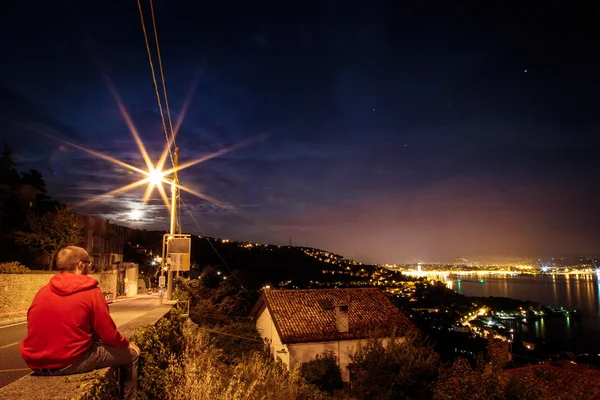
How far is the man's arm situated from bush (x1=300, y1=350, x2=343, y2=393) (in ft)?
57.3

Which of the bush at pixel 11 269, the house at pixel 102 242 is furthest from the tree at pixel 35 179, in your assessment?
the bush at pixel 11 269

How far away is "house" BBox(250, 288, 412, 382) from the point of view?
21750 millimetres

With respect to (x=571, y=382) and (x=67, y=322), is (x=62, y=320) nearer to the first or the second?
(x=67, y=322)

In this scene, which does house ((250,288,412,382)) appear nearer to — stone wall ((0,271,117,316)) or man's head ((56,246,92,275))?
stone wall ((0,271,117,316))

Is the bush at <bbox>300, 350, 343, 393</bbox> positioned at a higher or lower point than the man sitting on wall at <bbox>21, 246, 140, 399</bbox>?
lower

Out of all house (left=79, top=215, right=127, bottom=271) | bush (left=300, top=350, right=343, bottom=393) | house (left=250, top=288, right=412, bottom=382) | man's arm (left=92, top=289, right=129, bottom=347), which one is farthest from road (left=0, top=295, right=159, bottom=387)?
house (left=79, top=215, right=127, bottom=271)

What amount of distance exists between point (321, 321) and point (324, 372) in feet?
13.3

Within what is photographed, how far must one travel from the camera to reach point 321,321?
23812mm

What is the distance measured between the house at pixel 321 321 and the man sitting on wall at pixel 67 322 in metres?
17.7

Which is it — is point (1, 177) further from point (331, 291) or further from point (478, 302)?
point (478, 302)

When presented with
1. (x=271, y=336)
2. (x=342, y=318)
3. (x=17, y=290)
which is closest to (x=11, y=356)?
(x=17, y=290)

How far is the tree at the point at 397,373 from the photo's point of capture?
1502 cm

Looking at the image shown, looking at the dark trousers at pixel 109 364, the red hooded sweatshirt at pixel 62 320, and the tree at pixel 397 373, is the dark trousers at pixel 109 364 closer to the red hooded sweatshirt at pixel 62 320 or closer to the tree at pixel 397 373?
the red hooded sweatshirt at pixel 62 320

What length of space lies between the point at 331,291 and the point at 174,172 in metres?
16.3
